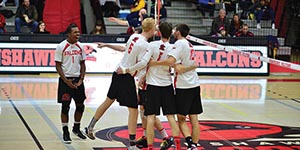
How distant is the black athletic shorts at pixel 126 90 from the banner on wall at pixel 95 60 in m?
Answer: 9.88

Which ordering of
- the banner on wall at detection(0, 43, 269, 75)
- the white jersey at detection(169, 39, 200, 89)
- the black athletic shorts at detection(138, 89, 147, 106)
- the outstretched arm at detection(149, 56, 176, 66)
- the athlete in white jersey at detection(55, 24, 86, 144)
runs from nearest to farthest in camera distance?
the outstretched arm at detection(149, 56, 176, 66), the white jersey at detection(169, 39, 200, 89), the black athletic shorts at detection(138, 89, 147, 106), the athlete in white jersey at detection(55, 24, 86, 144), the banner on wall at detection(0, 43, 269, 75)

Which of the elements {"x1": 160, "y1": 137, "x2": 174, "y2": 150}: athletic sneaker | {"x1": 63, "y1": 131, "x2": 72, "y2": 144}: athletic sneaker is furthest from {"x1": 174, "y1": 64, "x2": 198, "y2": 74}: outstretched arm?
{"x1": 63, "y1": 131, "x2": 72, "y2": 144}: athletic sneaker

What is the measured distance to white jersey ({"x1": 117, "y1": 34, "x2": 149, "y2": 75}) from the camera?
10156 mm

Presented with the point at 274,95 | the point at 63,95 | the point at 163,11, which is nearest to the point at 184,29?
the point at 63,95

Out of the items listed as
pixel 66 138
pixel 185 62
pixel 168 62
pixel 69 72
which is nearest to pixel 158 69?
pixel 168 62

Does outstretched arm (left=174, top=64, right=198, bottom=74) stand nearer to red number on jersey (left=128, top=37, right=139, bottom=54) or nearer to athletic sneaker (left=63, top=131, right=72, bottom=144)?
red number on jersey (left=128, top=37, right=139, bottom=54)

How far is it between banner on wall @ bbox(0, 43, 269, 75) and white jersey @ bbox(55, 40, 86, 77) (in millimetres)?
Result: 9238

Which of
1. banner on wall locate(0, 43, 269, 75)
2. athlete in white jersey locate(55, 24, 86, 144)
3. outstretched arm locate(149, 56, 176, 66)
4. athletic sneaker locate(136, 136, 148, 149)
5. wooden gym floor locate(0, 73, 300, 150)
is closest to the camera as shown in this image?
A: outstretched arm locate(149, 56, 176, 66)

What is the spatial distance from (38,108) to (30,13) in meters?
8.80

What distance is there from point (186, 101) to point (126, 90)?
995 millimetres

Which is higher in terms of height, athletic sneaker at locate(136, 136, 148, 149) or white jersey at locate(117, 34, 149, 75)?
white jersey at locate(117, 34, 149, 75)

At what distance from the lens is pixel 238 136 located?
1191cm

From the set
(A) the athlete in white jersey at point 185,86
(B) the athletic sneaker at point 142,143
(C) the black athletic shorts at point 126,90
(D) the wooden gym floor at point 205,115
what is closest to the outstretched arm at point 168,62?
(A) the athlete in white jersey at point 185,86

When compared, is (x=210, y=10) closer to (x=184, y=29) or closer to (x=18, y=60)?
(x=18, y=60)
